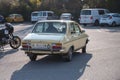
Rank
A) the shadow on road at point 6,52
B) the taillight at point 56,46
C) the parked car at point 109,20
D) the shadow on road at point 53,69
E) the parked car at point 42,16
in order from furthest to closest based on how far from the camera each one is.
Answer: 1. the parked car at point 42,16
2. the parked car at point 109,20
3. the shadow on road at point 6,52
4. the taillight at point 56,46
5. the shadow on road at point 53,69

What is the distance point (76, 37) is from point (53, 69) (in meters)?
2.76

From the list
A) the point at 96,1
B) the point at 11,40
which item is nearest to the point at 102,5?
the point at 96,1

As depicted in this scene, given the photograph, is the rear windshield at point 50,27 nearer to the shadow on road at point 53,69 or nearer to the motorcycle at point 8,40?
the shadow on road at point 53,69

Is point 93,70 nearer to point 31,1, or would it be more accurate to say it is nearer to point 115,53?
point 115,53

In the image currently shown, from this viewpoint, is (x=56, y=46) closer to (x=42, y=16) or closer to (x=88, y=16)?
(x=88, y=16)

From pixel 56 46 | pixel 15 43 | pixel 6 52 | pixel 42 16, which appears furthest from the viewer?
pixel 42 16

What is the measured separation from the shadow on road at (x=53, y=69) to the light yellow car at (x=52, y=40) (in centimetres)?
39

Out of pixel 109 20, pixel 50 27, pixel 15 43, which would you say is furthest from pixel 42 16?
pixel 50 27

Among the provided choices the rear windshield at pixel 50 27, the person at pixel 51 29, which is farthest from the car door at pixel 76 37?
the person at pixel 51 29

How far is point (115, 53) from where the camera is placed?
14.8 m

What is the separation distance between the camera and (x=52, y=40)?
472 inches

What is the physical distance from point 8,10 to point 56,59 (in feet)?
157

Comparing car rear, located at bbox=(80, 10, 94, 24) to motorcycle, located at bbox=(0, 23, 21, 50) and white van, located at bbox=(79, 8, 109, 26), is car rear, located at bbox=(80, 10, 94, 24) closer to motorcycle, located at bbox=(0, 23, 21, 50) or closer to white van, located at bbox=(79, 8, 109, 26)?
white van, located at bbox=(79, 8, 109, 26)

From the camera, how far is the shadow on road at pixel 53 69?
9.92 meters
